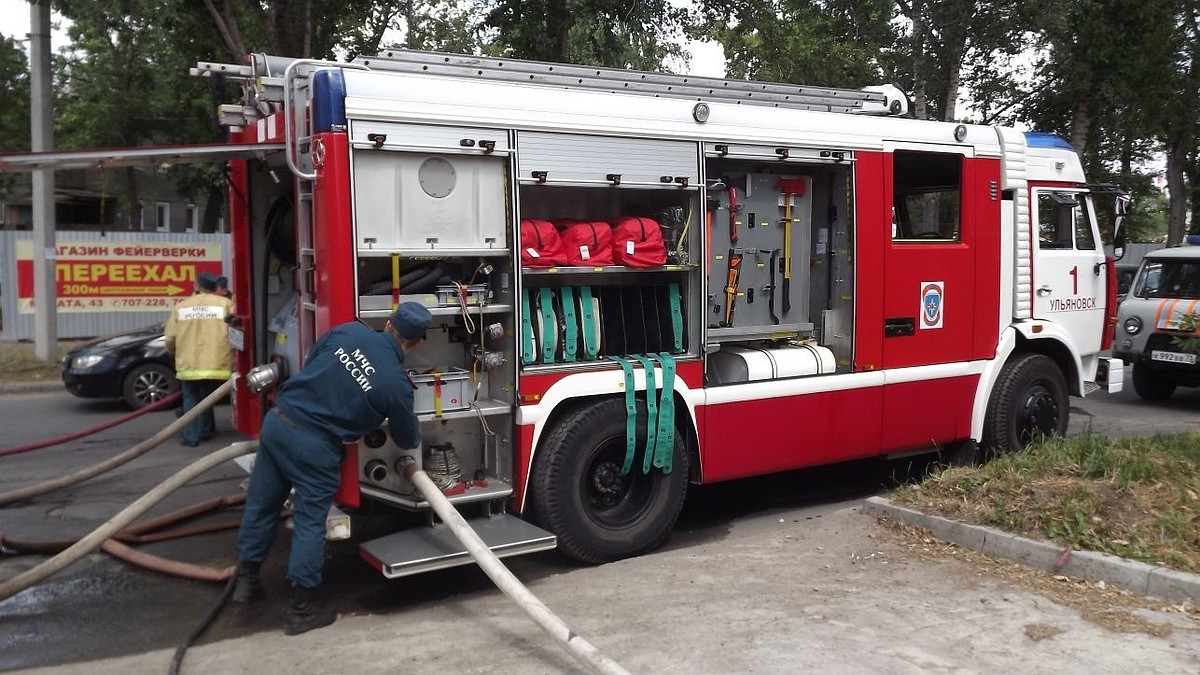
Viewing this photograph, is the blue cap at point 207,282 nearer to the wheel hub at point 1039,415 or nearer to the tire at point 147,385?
the tire at point 147,385

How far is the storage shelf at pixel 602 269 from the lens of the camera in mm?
5543

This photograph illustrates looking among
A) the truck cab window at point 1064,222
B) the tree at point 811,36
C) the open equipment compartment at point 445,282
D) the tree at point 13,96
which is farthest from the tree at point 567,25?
the tree at point 13,96

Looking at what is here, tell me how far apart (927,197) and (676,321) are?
2.93 meters

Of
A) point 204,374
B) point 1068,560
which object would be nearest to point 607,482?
point 1068,560

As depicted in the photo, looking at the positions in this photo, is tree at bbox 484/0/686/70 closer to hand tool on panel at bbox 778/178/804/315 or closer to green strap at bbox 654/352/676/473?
hand tool on panel at bbox 778/178/804/315

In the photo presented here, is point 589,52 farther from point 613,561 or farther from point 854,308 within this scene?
point 613,561

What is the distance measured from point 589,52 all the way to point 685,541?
11.5 m

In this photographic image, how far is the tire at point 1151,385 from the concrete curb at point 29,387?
565 inches

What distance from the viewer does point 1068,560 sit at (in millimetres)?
5305

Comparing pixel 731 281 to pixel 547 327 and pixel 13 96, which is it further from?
pixel 13 96

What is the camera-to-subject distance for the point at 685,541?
6.52m

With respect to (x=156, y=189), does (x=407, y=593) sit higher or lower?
lower

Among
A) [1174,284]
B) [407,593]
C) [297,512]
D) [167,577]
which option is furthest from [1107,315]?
[167,577]

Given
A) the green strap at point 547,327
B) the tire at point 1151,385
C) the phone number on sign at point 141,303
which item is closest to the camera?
→ the green strap at point 547,327
